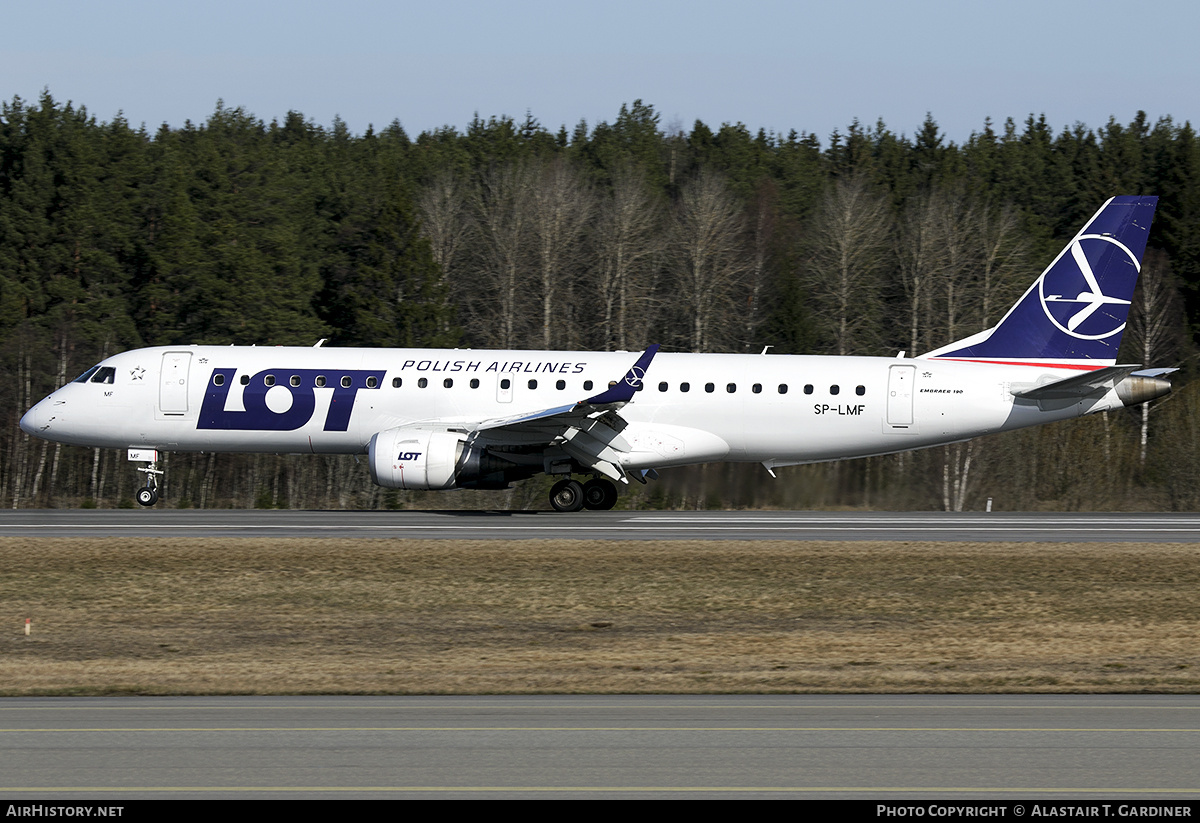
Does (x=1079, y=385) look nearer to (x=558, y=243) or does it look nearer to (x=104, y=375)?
(x=104, y=375)

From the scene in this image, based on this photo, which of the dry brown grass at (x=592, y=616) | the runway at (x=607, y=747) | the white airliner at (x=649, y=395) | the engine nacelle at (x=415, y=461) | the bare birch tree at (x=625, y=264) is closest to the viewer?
the runway at (x=607, y=747)

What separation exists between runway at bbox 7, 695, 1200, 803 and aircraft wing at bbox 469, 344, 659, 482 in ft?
51.4

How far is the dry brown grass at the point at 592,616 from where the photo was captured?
13.7 m

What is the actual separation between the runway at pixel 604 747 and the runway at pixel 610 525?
12.7m

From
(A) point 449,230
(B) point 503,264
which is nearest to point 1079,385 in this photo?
(B) point 503,264

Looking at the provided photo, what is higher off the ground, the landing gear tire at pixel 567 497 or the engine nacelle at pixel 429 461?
the engine nacelle at pixel 429 461

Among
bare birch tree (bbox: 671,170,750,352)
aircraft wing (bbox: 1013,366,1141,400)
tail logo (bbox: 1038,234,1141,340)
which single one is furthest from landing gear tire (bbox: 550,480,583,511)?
bare birch tree (bbox: 671,170,750,352)

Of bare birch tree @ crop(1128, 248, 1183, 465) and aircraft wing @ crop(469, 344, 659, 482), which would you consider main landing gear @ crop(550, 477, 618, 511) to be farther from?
bare birch tree @ crop(1128, 248, 1183, 465)

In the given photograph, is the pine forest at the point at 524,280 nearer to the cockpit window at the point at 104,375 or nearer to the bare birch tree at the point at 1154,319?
the bare birch tree at the point at 1154,319

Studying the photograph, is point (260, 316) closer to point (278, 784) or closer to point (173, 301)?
point (173, 301)

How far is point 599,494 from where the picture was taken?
101ft

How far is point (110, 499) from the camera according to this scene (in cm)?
4594

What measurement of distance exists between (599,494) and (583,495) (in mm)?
403

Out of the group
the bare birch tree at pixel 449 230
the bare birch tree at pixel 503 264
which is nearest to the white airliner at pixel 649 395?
the bare birch tree at pixel 503 264
